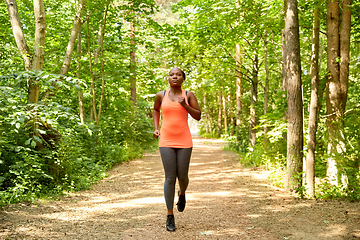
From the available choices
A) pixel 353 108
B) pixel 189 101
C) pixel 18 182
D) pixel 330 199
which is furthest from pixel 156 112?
pixel 353 108

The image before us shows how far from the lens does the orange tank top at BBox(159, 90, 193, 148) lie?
4047 millimetres

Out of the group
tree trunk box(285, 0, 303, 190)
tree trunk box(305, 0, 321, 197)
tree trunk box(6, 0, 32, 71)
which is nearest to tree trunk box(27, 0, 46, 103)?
tree trunk box(6, 0, 32, 71)

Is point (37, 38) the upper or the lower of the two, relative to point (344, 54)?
upper

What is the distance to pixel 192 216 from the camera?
16.2ft

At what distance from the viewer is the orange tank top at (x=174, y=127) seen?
405cm

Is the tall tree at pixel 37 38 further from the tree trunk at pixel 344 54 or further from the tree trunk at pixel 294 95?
the tree trunk at pixel 344 54

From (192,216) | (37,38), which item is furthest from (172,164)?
(37,38)

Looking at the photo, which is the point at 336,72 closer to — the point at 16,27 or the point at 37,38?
the point at 37,38

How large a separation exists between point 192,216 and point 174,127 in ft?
5.80

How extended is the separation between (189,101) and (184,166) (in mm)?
917

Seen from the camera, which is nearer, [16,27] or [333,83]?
[16,27]

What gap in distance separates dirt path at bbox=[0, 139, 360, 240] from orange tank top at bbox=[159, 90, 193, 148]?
122cm

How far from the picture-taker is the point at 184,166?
4078mm

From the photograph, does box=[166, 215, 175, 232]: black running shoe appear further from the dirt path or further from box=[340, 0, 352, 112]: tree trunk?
box=[340, 0, 352, 112]: tree trunk
